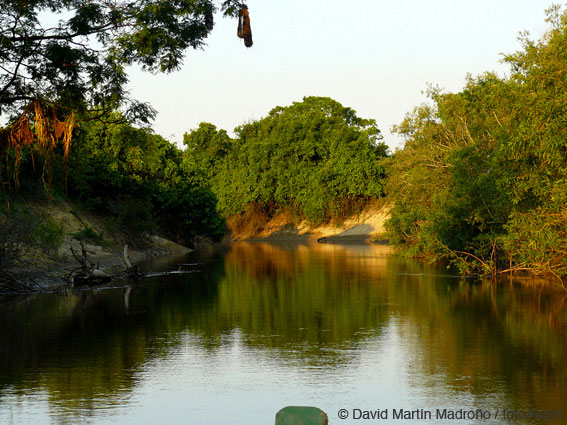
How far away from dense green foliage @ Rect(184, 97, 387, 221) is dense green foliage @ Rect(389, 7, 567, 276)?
99.0 ft

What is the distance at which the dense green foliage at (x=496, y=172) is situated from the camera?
23.1 meters

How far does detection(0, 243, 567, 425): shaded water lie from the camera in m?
10.7

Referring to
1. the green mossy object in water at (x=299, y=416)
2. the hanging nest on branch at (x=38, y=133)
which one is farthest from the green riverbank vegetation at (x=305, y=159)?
the green mossy object in water at (x=299, y=416)

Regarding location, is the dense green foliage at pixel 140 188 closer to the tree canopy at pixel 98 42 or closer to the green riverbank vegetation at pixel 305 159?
the green riverbank vegetation at pixel 305 159

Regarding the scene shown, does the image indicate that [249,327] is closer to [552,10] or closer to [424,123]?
[552,10]

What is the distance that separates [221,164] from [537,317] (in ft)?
251

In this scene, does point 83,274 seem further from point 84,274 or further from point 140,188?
point 140,188

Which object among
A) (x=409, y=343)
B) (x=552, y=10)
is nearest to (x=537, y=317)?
(x=409, y=343)

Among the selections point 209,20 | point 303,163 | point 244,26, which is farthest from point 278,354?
point 303,163

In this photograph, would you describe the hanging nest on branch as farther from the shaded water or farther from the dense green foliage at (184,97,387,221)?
the dense green foliage at (184,97,387,221)

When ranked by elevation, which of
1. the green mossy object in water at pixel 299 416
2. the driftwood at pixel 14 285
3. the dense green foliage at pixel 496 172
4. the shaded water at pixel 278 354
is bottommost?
the shaded water at pixel 278 354

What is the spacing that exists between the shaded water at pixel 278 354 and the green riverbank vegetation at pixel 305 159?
11.4 ft

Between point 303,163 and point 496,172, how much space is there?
56449mm

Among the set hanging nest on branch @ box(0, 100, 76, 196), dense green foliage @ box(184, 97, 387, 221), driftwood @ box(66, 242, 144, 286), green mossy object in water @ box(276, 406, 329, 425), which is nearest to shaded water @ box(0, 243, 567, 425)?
driftwood @ box(66, 242, 144, 286)
